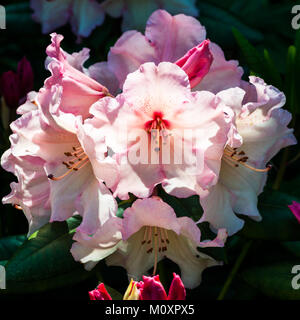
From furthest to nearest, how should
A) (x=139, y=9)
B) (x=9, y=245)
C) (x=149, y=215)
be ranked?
(x=139, y=9) → (x=9, y=245) → (x=149, y=215)

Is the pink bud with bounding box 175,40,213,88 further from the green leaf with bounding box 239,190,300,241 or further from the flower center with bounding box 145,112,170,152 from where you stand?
the green leaf with bounding box 239,190,300,241

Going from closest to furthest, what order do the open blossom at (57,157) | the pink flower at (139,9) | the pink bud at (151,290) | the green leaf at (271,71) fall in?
1. the pink bud at (151,290)
2. the open blossom at (57,157)
3. the green leaf at (271,71)
4. the pink flower at (139,9)

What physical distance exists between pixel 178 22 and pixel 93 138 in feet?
0.86

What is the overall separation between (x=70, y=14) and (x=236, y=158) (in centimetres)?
58

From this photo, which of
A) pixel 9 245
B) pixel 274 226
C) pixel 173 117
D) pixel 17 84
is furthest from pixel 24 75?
pixel 274 226

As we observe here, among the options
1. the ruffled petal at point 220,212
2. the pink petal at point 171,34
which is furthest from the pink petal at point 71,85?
the ruffled petal at point 220,212

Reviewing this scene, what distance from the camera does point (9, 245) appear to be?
104 centimetres

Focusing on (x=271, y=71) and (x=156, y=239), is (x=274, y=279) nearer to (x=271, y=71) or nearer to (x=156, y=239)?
(x=156, y=239)

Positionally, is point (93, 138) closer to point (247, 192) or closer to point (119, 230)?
point (119, 230)

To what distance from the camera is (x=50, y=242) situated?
928 millimetres

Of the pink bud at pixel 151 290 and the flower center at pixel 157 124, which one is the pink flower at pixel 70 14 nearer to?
the flower center at pixel 157 124

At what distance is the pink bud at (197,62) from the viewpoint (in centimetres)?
83

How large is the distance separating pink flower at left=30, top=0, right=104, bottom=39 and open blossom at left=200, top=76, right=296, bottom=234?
0.47 meters

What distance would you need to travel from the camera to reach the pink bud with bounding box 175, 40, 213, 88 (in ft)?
2.74
